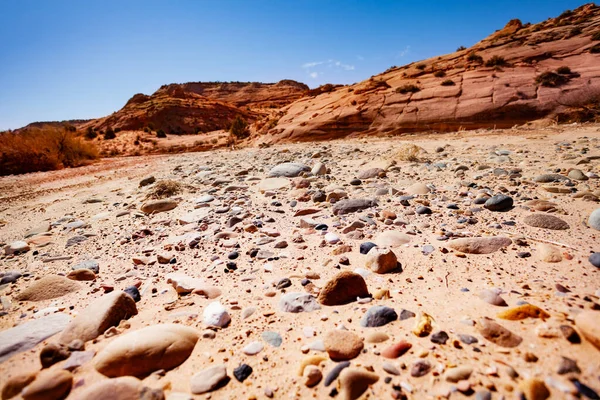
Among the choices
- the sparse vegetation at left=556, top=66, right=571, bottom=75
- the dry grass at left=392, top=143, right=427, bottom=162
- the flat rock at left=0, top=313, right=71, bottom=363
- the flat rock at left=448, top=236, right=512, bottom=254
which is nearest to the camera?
the flat rock at left=0, top=313, right=71, bottom=363

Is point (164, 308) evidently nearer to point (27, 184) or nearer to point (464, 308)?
point (464, 308)

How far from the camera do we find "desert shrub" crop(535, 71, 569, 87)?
39.9 ft

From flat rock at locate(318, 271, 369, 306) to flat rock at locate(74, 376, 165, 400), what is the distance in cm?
97

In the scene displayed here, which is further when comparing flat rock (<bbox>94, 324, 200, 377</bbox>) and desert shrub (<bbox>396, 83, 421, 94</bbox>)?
desert shrub (<bbox>396, 83, 421, 94</bbox>)

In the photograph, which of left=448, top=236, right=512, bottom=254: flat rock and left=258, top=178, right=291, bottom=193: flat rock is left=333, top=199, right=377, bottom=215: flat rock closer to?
left=448, top=236, right=512, bottom=254: flat rock

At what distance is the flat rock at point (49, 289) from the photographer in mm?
→ 2124

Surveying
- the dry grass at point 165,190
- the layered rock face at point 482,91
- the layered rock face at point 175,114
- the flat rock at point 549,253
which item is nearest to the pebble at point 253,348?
the flat rock at point 549,253

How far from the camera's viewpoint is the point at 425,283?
74.2 inches

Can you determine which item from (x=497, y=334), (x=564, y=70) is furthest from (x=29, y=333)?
(x=564, y=70)

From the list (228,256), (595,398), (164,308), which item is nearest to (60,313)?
(164,308)

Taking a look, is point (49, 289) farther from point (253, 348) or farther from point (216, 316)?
point (253, 348)

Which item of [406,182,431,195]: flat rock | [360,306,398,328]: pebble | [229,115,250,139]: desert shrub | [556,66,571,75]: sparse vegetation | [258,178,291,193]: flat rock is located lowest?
[360,306,398,328]: pebble

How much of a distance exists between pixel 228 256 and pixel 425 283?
1.64 m

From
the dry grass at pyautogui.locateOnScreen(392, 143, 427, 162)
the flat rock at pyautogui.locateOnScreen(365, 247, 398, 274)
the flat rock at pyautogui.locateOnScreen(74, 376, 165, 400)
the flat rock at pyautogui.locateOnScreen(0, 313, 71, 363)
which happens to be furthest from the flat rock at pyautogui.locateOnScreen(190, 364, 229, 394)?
the dry grass at pyautogui.locateOnScreen(392, 143, 427, 162)
